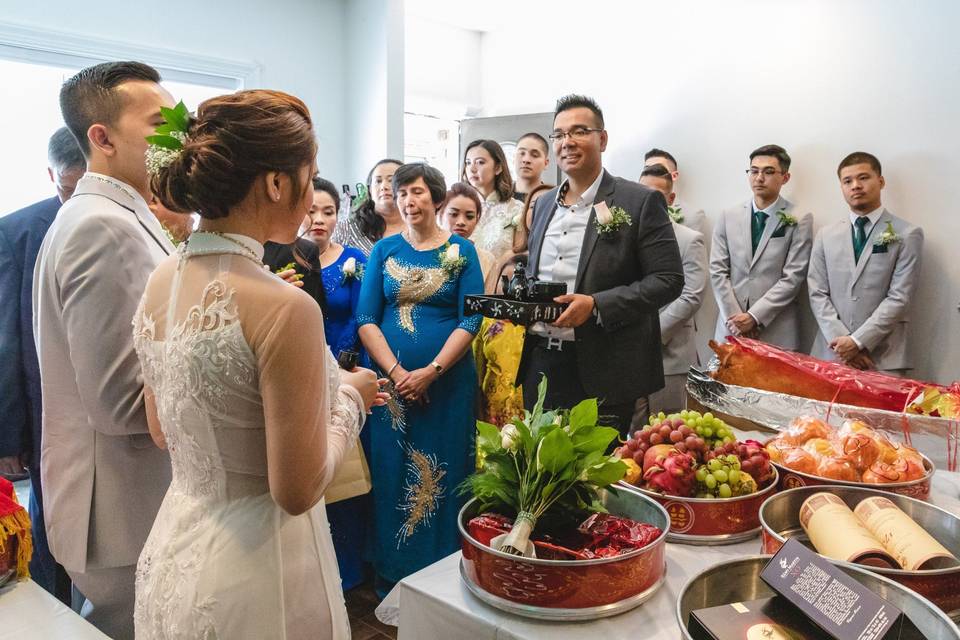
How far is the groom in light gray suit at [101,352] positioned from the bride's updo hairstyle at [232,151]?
16.3 inches

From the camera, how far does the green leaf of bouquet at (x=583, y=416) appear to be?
123 centimetres

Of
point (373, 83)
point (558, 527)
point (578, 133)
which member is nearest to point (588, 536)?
point (558, 527)

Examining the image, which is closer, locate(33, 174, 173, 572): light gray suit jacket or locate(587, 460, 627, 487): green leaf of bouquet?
locate(587, 460, 627, 487): green leaf of bouquet

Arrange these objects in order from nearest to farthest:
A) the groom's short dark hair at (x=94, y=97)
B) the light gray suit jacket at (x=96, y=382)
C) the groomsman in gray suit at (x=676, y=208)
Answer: the light gray suit jacket at (x=96, y=382), the groom's short dark hair at (x=94, y=97), the groomsman in gray suit at (x=676, y=208)

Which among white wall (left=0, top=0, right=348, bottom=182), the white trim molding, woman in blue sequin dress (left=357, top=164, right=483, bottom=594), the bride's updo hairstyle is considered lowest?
woman in blue sequin dress (left=357, top=164, right=483, bottom=594)

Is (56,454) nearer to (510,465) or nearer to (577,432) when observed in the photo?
(510,465)

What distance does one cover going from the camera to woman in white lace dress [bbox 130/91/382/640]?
101cm

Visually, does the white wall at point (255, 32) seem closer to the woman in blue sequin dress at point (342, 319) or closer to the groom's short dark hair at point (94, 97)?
the woman in blue sequin dress at point (342, 319)

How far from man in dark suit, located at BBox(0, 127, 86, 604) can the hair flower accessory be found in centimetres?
140

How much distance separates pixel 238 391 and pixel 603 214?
1.64 m

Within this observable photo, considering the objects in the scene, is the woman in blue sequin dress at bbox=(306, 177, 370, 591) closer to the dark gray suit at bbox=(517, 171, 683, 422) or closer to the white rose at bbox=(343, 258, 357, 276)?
the white rose at bbox=(343, 258, 357, 276)

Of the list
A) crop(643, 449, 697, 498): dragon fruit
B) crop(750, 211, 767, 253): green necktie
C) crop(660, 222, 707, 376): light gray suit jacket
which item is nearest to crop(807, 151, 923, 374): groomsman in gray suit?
crop(750, 211, 767, 253): green necktie

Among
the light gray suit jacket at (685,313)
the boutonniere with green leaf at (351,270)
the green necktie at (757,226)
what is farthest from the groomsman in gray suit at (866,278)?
the boutonniere with green leaf at (351,270)

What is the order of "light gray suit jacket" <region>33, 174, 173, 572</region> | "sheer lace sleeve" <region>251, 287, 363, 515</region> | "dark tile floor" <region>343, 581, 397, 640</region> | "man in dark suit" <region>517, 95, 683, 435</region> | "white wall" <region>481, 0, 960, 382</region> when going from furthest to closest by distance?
"white wall" <region>481, 0, 960, 382</region>, "dark tile floor" <region>343, 581, 397, 640</region>, "man in dark suit" <region>517, 95, 683, 435</region>, "light gray suit jacket" <region>33, 174, 173, 572</region>, "sheer lace sleeve" <region>251, 287, 363, 515</region>
